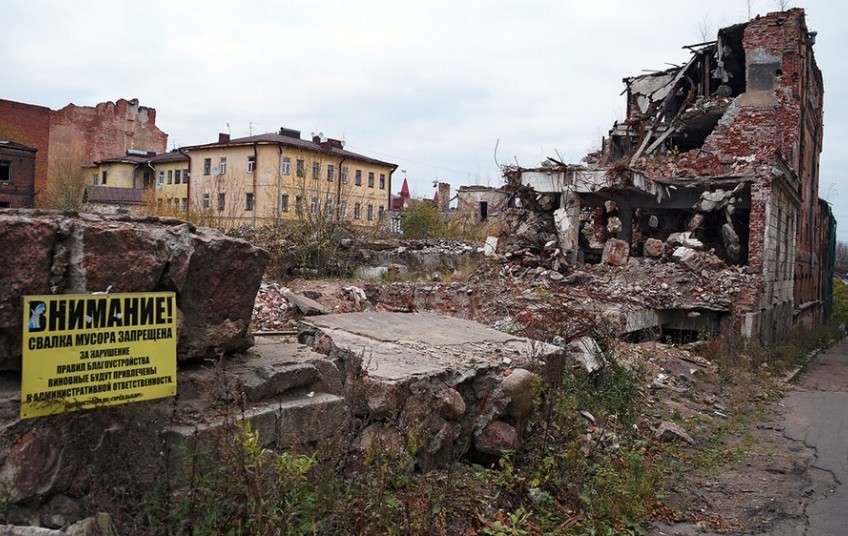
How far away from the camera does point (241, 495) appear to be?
10.8 ft

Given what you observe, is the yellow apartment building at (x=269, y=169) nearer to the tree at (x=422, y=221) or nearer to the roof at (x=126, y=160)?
the tree at (x=422, y=221)

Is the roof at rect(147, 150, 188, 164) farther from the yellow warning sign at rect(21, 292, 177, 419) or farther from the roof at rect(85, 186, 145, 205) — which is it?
the yellow warning sign at rect(21, 292, 177, 419)

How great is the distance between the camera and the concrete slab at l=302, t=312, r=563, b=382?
5211mm

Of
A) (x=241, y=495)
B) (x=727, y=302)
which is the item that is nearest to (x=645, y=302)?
(x=727, y=302)

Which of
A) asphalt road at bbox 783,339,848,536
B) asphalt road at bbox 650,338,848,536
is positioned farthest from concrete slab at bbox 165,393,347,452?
asphalt road at bbox 783,339,848,536

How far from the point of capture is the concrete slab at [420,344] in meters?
5.21

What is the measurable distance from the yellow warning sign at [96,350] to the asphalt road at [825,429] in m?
4.95

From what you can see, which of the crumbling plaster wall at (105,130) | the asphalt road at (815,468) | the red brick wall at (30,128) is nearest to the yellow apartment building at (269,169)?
the red brick wall at (30,128)

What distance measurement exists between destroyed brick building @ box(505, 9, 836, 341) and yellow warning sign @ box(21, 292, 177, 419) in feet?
44.3

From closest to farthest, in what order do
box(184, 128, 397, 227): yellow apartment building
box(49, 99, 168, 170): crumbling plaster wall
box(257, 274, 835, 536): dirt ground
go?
box(257, 274, 835, 536): dirt ground, box(184, 128, 397, 227): yellow apartment building, box(49, 99, 168, 170): crumbling plaster wall

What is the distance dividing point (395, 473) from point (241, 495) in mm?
1140

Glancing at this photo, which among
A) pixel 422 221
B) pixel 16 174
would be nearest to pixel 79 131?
pixel 16 174

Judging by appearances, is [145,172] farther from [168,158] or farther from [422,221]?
[422,221]

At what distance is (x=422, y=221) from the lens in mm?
28109
